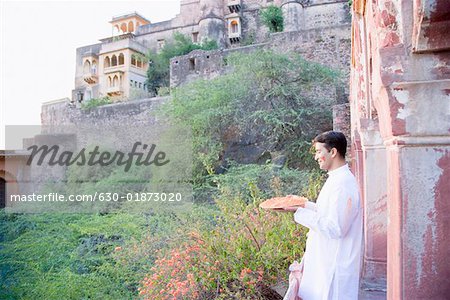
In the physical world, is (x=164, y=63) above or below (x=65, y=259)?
above

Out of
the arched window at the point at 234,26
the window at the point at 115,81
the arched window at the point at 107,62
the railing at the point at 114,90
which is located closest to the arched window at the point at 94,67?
the arched window at the point at 107,62

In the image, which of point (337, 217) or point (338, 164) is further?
point (338, 164)

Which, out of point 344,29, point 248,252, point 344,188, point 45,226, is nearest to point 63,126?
point 45,226

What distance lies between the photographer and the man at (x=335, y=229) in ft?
6.59

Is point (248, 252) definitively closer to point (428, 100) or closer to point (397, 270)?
point (397, 270)

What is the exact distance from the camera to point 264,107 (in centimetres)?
1158

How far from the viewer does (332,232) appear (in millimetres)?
1985

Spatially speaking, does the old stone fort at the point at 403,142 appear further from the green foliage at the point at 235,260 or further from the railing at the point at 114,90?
the railing at the point at 114,90

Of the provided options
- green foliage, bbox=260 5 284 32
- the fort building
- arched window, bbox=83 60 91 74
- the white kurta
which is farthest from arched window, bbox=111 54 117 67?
the white kurta

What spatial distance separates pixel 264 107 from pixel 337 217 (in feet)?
31.9

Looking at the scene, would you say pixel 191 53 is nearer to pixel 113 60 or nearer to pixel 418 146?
pixel 113 60

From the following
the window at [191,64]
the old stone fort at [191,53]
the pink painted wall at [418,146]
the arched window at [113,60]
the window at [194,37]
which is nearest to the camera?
the pink painted wall at [418,146]

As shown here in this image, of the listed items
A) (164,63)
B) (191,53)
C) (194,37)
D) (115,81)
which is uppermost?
(194,37)

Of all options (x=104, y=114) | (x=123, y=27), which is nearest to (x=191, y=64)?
(x=104, y=114)
